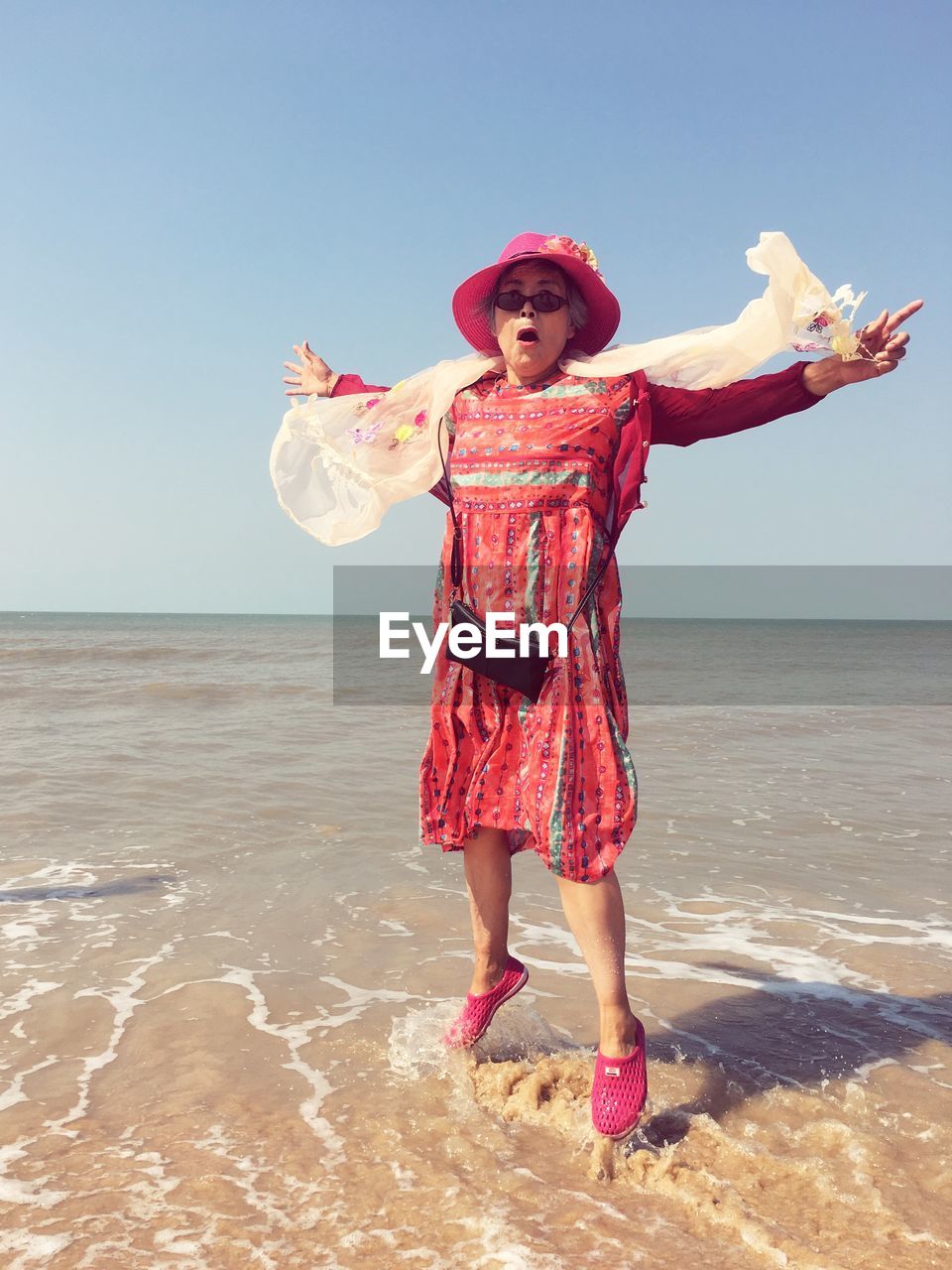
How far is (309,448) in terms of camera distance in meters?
2.82

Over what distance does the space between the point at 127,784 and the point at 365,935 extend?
317cm

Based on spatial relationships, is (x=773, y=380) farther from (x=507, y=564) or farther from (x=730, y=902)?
(x=730, y=902)

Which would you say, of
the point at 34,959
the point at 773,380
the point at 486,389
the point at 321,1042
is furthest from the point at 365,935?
the point at 773,380

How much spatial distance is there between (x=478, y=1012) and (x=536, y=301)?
1.94 meters

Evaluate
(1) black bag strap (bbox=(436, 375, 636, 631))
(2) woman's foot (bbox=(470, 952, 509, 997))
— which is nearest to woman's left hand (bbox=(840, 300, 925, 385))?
(1) black bag strap (bbox=(436, 375, 636, 631))

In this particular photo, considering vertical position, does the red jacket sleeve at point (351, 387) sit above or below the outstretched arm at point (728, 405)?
above

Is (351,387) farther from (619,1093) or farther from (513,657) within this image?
(619,1093)

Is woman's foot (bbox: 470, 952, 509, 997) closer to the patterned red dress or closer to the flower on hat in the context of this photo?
the patterned red dress

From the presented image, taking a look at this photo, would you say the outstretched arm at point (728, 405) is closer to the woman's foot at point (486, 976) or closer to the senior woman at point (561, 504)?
the senior woman at point (561, 504)

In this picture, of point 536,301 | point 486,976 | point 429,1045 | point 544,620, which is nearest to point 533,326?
point 536,301

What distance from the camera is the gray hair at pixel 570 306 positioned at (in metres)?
2.50

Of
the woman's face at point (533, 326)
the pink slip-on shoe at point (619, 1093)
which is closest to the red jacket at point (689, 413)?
the woman's face at point (533, 326)

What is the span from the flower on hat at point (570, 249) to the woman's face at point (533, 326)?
6 cm

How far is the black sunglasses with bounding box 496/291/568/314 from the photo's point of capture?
8.02ft
